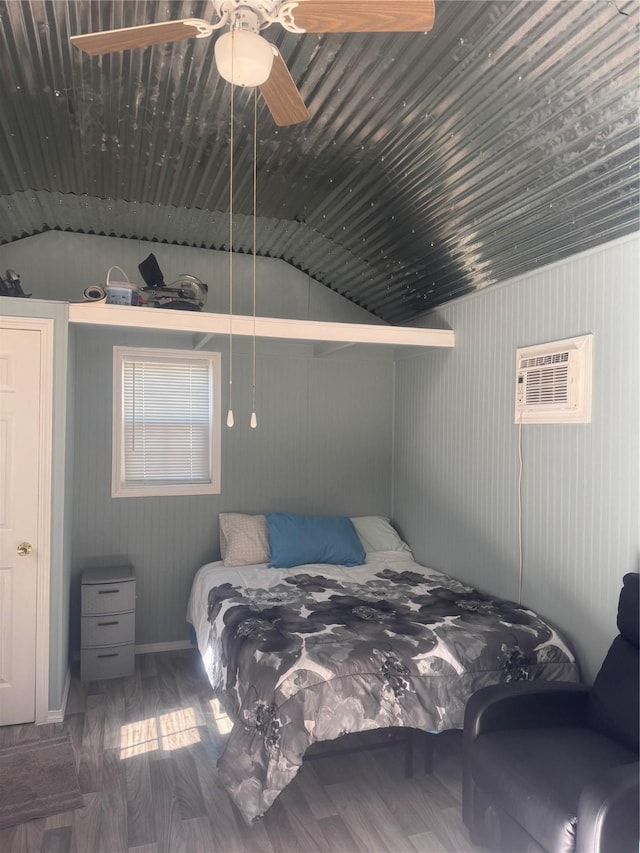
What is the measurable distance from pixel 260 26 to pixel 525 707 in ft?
8.89

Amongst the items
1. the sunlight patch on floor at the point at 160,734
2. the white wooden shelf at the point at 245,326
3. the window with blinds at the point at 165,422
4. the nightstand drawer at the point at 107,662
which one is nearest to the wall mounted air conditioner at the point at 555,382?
the white wooden shelf at the point at 245,326

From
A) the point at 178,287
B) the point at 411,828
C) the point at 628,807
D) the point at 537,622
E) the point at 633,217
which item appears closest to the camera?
the point at 628,807

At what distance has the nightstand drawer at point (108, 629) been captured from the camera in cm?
390

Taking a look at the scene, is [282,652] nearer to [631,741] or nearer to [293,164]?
[631,741]

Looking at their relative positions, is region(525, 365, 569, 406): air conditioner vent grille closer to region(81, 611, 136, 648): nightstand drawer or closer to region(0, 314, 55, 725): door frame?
region(0, 314, 55, 725): door frame

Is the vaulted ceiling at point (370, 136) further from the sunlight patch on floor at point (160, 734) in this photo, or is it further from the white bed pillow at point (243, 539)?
the sunlight patch on floor at point (160, 734)

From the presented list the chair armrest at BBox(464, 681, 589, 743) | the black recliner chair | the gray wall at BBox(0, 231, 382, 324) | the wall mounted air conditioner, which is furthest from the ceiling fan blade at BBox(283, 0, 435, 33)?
the gray wall at BBox(0, 231, 382, 324)

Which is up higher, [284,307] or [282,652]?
[284,307]

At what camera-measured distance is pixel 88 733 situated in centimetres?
324

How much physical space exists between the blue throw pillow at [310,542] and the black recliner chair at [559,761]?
195 centimetres

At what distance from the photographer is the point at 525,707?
2475mm

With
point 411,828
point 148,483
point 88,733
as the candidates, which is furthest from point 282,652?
point 148,483

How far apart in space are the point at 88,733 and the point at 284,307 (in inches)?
129

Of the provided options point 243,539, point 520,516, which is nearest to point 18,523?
point 243,539
